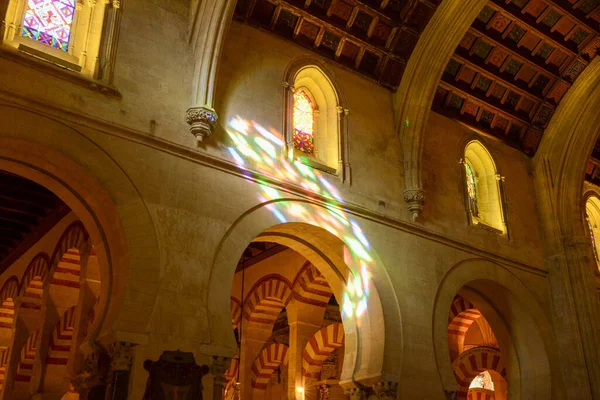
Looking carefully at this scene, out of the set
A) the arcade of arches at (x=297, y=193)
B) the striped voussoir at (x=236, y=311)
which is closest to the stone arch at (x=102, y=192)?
the arcade of arches at (x=297, y=193)

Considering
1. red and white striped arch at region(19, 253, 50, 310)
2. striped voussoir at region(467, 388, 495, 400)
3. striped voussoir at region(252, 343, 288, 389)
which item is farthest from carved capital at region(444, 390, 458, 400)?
striped voussoir at region(467, 388, 495, 400)

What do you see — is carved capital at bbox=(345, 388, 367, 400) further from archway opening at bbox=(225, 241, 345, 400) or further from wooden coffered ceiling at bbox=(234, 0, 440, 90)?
wooden coffered ceiling at bbox=(234, 0, 440, 90)

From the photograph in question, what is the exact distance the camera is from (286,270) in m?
13.7

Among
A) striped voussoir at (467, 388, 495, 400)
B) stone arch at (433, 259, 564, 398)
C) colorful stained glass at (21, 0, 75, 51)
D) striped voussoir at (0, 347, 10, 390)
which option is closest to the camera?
colorful stained glass at (21, 0, 75, 51)

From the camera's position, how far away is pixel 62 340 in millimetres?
11086

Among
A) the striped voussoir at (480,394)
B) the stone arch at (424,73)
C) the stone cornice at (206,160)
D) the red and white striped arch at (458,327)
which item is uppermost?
the stone arch at (424,73)

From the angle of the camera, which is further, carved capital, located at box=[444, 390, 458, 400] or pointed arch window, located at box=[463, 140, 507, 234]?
pointed arch window, located at box=[463, 140, 507, 234]

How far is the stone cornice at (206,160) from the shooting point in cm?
765

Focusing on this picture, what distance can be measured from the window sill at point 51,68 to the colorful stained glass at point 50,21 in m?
0.40

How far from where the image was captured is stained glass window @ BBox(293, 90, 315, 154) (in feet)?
34.7

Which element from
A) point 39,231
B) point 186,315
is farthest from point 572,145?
point 39,231

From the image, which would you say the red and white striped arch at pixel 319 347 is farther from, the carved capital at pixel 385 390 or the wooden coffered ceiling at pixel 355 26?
the wooden coffered ceiling at pixel 355 26

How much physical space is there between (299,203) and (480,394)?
40.5ft

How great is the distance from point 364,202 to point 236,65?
2874 millimetres
